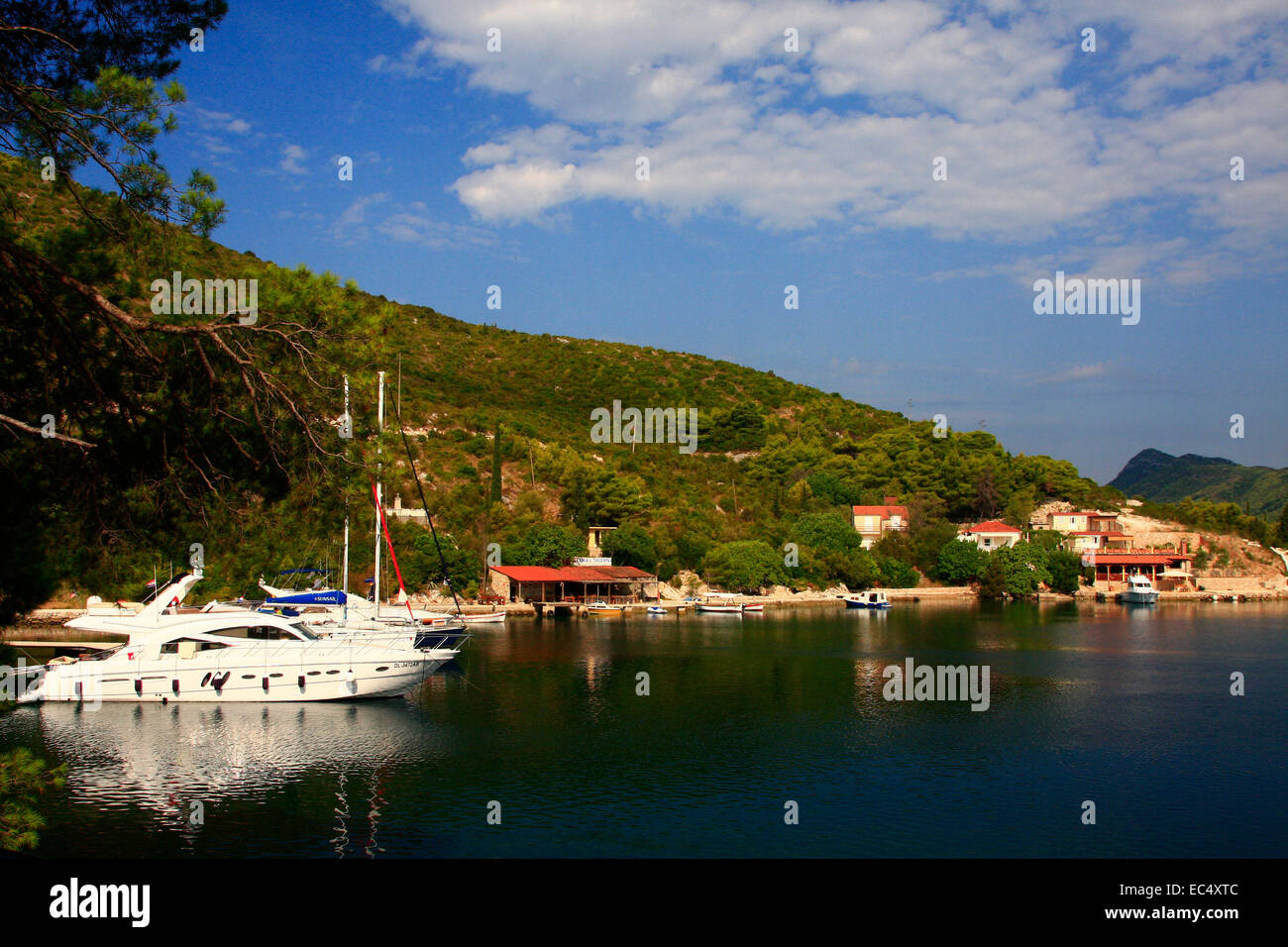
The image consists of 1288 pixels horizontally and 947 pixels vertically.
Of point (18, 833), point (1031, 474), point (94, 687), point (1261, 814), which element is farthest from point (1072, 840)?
point (1031, 474)

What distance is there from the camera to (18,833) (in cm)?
688

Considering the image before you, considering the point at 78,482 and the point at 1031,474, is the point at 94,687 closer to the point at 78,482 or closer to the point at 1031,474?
the point at 78,482

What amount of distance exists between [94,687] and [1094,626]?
4254 cm

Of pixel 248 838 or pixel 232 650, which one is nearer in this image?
pixel 248 838

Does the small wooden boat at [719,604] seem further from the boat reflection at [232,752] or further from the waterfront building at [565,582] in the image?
the boat reflection at [232,752]

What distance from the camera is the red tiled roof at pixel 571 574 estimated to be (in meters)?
51.2

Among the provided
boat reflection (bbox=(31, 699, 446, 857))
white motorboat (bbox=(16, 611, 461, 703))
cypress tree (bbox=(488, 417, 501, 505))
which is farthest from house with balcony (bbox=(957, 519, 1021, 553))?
boat reflection (bbox=(31, 699, 446, 857))

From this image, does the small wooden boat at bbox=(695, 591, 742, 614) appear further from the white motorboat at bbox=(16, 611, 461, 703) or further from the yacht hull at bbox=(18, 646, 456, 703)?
the yacht hull at bbox=(18, 646, 456, 703)

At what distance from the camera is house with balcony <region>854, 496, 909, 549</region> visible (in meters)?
70.8

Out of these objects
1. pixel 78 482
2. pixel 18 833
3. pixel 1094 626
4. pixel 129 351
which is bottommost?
pixel 1094 626

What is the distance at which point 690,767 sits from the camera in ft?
56.6

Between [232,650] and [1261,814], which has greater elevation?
[232,650]

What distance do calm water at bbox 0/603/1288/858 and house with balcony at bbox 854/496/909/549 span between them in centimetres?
4025

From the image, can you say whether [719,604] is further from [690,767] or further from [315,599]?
[690,767]
